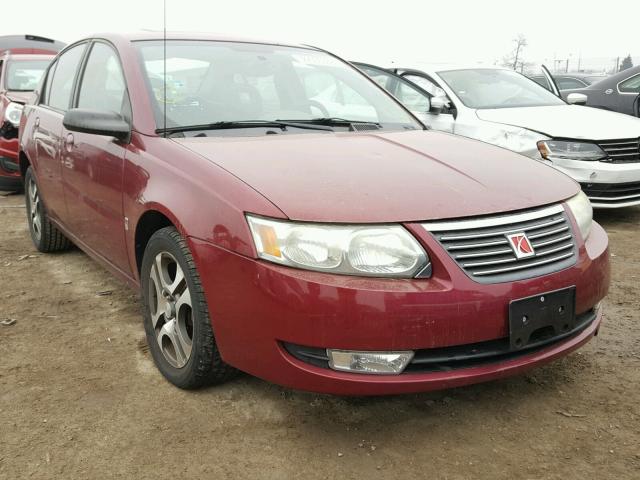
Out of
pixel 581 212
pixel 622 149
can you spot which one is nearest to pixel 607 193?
pixel 622 149

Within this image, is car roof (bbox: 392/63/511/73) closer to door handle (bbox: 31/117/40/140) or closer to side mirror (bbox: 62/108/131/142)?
door handle (bbox: 31/117/40/140)

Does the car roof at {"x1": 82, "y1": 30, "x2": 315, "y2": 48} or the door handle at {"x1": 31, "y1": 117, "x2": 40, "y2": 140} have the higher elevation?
the car roof at {"x1": 82, "y1": 30, "x2": 315, "y2": 48}

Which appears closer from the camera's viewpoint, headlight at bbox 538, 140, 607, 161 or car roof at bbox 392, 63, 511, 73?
headlight at bbox 538, 140, 607, 161

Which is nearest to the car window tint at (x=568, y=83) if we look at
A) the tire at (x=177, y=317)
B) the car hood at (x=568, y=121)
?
the car hood at (x=568, y=121)

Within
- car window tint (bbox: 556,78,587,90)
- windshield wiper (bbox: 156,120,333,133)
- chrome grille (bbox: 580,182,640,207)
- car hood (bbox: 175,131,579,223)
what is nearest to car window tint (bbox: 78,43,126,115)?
windshield wiper (bbox: 156,120,333,133)

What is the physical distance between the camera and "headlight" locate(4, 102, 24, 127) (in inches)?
260

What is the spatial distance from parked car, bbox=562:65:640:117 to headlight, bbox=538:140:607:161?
9.91ft

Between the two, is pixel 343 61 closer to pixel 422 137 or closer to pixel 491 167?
pixel 422 137

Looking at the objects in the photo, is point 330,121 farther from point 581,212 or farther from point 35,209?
point 35,209

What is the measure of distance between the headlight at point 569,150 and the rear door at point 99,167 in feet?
11.8

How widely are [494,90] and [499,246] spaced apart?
4.66m

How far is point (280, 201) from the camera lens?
213 centimetres

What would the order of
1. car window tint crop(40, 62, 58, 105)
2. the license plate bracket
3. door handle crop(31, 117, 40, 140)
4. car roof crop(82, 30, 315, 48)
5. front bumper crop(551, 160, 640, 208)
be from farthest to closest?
front bumper crop(551, 160, 640, 208) < car window tint crop(40, 62, 58, 105) < door handle crop(31, 117, 40, 140) < car roof crop(82, 30, 315, 48) < the license plate bracket

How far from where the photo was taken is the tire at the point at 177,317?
2375 mm
